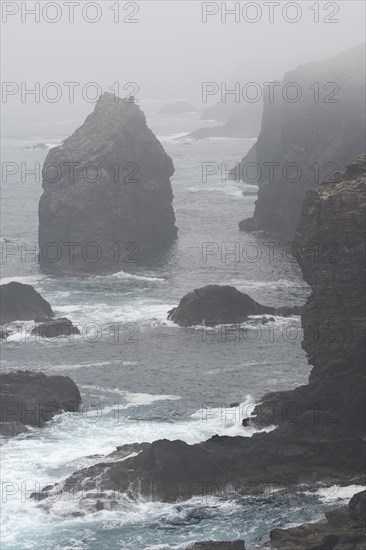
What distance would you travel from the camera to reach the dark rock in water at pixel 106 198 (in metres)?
145

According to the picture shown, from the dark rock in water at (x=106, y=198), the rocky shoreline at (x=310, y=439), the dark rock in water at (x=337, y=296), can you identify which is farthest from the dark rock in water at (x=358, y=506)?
the dark rock in water at (x=106, y=198)

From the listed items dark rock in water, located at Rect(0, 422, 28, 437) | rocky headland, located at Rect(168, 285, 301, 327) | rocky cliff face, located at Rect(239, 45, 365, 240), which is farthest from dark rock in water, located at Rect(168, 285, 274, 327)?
rocky cliff face, located at Rect(239, 45, 365, 240)

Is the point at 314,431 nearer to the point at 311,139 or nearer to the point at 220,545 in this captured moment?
the point at 220,545

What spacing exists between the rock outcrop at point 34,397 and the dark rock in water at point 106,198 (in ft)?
159

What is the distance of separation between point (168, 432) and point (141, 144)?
75.1 m

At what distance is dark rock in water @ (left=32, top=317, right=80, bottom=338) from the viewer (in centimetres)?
11412

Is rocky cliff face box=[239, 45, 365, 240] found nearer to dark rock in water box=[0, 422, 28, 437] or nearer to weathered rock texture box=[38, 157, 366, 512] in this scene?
weathered rock texture box=[38, 157, 366, 512]

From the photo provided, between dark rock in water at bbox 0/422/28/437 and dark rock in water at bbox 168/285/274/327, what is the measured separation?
31.5 metres

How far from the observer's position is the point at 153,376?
3971 inches

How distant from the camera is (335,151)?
15712 cm

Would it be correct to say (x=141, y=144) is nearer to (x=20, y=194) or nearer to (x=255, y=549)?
(x=20, y=194)

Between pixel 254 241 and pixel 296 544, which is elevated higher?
pixel 254 241

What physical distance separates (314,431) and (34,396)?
76.5ft

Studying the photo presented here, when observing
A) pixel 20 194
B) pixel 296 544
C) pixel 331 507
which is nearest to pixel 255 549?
pixel 296 544
